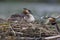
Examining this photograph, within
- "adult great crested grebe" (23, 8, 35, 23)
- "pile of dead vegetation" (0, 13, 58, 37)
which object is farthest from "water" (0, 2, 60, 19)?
"pile of dead vegetation" (0, 13, 58, 37)

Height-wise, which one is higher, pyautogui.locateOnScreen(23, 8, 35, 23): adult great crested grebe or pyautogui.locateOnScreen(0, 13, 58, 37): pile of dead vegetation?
Answer: pyautogui.locateOnScreen(23, 8, 35, 23): adult great crested grebe

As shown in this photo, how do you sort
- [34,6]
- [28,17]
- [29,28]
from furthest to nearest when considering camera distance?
1. [34,6]
2. [28,17]
3. [29,28]

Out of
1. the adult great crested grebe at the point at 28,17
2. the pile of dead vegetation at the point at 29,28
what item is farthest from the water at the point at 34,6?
the pile of dead vegetation at the point at 29,28

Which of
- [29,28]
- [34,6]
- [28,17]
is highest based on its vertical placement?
[34,6]

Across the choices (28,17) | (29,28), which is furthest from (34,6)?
(29,28)

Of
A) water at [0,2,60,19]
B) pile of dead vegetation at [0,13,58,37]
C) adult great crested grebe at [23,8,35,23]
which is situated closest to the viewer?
pile of dead vegetation at [0,13,58,37]

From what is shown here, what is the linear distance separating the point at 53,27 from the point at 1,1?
1278 millimetres

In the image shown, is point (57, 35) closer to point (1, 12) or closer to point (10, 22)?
point (10, 22)

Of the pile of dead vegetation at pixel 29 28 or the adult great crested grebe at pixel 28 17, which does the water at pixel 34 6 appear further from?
the pile of dead vegetation at pixel 29 28

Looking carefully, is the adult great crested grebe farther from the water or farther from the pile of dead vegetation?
the water

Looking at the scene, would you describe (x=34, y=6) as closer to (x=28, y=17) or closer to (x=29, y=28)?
(x=28, y=17)

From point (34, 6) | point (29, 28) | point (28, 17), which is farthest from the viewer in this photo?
point (34, 6)

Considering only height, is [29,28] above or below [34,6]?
below

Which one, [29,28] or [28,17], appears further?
[28,17]
